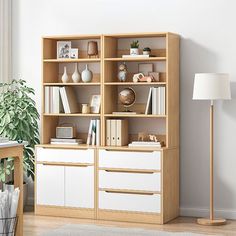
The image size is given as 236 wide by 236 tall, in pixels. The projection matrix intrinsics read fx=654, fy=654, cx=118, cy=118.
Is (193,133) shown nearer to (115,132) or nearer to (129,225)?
(115,132)

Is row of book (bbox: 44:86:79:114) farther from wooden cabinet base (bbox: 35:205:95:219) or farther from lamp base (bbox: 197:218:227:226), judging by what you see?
lamp base (bbox: 197:218:227:226)

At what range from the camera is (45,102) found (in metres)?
6.92

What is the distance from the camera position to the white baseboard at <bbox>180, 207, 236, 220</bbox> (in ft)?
21.6

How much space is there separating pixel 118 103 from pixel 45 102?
774mm

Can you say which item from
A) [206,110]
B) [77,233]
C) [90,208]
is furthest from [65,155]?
[206,110]

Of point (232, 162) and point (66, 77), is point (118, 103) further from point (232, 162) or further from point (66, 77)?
point (232, 162)

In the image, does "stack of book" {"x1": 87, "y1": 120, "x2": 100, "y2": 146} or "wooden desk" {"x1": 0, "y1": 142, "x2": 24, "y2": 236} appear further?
"stack of book" {"x1": 87, "y1": 120, "x2": 100, "y2": 146}

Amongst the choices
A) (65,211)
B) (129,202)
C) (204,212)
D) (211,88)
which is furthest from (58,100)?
Result: (204,212)

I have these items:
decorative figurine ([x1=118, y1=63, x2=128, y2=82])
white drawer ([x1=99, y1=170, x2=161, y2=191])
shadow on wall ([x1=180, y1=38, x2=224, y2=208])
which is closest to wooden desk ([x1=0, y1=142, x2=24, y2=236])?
white drawer ([x1=99, y1=170, x2=161, y2=191])

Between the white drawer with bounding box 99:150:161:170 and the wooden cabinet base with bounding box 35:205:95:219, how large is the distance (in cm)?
51

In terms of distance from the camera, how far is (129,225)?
20.7 feet

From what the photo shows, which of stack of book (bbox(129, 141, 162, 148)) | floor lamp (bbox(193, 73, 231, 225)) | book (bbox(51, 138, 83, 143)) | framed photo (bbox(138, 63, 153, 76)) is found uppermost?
framed photo (bbox(138, 63, 153, 76))

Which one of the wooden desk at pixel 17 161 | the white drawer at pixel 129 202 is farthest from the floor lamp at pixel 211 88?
the wooden desk at pixel 17 161

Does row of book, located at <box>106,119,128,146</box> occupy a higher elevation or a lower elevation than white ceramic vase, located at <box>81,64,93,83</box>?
lower
